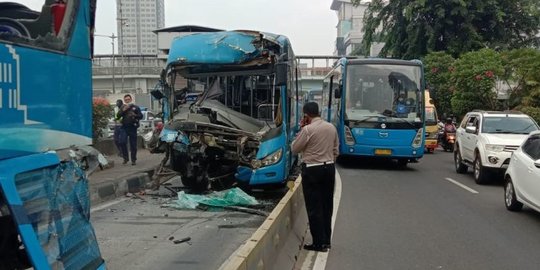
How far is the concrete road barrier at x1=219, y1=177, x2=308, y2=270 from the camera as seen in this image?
14.4 feet

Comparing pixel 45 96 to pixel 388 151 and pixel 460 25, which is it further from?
pixel 460 25

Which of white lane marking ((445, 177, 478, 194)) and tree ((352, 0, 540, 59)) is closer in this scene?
white lane marking ((445, 177, 478, 194))

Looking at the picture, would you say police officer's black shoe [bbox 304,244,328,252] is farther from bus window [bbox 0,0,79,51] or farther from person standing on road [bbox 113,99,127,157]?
person standing on road [bbox 113,99,127,157]

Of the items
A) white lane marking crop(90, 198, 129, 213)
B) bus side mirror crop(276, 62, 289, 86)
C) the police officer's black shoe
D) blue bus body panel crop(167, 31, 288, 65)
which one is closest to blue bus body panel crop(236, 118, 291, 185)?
bus side mirror crop(276, 62, 289, 86)

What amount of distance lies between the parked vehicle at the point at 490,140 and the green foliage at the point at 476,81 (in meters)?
9.18

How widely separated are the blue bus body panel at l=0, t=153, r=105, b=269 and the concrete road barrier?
1045 mm

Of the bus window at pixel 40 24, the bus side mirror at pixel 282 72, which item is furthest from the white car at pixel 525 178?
the bus window at pixel 40 24

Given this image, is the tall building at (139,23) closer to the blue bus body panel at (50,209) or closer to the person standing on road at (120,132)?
the person standing on road at (120,132)

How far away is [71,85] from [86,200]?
86 centimetres

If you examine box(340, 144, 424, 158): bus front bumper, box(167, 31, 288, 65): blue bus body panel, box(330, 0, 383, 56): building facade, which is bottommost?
box(340, 144, 424, 158): bus front bumper

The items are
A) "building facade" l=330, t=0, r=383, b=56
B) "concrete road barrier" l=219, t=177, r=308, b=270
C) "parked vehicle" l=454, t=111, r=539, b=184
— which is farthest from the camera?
"building facade" l=330, t=0, r=383, b=56

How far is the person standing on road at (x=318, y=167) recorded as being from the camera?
652 cm

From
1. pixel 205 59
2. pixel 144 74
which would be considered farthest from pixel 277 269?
pixel 144 74

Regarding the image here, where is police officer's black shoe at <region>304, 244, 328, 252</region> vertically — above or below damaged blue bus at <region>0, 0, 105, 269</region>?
below
